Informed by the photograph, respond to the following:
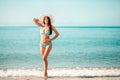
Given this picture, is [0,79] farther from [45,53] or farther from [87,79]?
[87,79]

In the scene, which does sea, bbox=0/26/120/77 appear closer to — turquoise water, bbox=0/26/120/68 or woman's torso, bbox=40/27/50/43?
turquoise water, bbox=0/26/120/68

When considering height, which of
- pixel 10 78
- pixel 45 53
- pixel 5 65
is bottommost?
pixel 5 65

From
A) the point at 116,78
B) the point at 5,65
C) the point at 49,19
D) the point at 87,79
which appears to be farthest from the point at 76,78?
the point at 5,65

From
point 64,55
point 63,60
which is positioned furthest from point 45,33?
point 64,55

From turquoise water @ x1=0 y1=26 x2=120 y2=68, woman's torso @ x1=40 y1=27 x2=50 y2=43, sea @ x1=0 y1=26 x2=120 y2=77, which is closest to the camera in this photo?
woman's torso @ x1=40 y1=27 x2=50 y2=43

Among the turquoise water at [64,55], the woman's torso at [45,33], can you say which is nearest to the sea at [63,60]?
the turquoise water at [64,55]

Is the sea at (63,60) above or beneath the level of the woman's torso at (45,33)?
beneath

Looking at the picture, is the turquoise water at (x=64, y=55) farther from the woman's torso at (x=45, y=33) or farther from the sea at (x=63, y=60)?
the woman's torso at (x=45, y=33)

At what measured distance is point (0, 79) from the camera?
Answer: 25.4 ft

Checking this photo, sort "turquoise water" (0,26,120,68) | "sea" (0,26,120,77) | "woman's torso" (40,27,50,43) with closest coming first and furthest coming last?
"woman's torso" (40,27,50,43)
"sea" (0,26,120,77)
"turquoise water" (0,26,120,68)

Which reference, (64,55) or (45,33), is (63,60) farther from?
(45,33)

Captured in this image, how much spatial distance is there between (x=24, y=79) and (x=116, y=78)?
3.17m

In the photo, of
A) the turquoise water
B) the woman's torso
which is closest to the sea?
the turquoise water

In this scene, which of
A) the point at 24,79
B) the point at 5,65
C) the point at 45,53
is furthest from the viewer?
the point at 5,65
